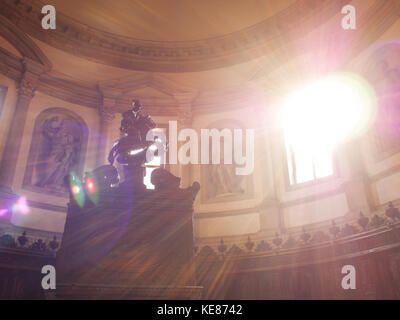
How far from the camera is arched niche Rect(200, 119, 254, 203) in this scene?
37.5ft

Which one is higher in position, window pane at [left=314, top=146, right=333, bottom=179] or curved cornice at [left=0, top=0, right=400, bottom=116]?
curved cornice at [left=0, top=0, right=400, bottom=116]

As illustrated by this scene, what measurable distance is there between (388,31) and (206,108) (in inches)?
240

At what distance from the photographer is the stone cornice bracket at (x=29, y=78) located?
10.8 m

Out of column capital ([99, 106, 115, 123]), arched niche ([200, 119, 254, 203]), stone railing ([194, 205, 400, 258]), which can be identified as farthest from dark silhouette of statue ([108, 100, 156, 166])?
column capital ([99, 106, 115, 123])

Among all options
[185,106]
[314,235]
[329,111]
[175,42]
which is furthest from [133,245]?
[175,42]

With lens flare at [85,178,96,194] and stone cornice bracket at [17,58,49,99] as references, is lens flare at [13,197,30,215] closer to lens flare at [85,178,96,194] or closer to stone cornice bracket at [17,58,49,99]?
stone cornice bracket at [17,58,49,99]

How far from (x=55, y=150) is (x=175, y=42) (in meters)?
5.54

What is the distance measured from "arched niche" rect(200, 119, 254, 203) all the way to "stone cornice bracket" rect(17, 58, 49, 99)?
5838mm

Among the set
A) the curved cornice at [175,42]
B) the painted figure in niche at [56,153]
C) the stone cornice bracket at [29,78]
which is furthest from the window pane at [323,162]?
the stone cornice bracket at [29,78]

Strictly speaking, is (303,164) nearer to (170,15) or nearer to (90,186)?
(170,15)

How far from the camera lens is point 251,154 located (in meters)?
11.9

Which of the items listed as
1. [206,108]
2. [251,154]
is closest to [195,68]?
[206,108]

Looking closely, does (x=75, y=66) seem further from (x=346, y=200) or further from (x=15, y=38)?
(x=346, y=200)

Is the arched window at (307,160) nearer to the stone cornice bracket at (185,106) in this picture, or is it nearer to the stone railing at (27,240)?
the stone cornice bracket at (185,106)
